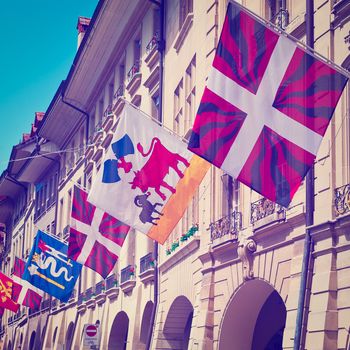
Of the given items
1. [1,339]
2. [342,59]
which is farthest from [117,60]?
[1,339]

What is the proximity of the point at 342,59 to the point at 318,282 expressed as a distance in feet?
11.9

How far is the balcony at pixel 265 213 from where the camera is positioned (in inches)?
611

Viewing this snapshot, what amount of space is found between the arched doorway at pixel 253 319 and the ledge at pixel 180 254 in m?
2.33

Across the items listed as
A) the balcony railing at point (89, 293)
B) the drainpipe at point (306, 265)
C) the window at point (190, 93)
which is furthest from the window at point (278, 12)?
the balcony railing at point (89, 293)

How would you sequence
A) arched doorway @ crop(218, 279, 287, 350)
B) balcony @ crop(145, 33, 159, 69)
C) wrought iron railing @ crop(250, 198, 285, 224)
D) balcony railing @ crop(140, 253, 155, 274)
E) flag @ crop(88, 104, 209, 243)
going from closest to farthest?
wrought iron railing @ crop(250, 198, 285, 224) < flag @ crop(88, 104, 209, 243) < arched doorway @ crop(218, 279, 287, 350) < balcony railing @ crop(140, 253, 155, 274) < balcony @ crop(145, 33, 159, 69)

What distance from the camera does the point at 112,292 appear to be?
98.6ft

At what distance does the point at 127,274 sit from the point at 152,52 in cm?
717

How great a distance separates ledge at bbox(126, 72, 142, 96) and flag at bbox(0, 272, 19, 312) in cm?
1111

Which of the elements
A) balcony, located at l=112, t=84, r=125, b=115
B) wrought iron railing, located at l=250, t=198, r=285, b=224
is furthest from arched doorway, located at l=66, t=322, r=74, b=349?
wrought iron railing, located at l=250, t=198, r=285, b=224

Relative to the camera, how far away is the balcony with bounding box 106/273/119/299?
29672 mm

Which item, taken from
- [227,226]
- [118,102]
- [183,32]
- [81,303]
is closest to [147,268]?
[183,32]

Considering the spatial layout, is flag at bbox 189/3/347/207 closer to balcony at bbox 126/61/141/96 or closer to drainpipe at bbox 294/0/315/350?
drainpipe at bbox 294/0/315/350

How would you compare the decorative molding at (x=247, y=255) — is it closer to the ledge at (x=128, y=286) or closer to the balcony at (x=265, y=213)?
the balcony at (x=265, y=213)

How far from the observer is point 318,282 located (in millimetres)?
13820
